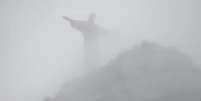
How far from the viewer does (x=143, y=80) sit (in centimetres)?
927

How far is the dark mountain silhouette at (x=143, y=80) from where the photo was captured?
Result: 8688 mm

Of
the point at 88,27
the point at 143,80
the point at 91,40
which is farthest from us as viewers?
the point at 91,40

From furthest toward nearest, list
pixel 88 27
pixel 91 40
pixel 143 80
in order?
1. pixel 91 40
2. pixel 88 27
3. pixel 143 80

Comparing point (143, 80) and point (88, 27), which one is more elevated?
point (88, 27)

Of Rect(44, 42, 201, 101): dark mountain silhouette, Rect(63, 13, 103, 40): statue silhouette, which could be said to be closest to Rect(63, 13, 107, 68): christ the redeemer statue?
Rect(63, 13, 103, 40): statue silhouette

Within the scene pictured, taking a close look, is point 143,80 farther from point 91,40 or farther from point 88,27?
point 88,27

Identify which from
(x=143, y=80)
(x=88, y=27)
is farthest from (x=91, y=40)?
(x=143, y=80)

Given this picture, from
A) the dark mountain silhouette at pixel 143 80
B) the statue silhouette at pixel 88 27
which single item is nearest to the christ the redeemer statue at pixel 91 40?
the statue silhouette at pixel 88 27

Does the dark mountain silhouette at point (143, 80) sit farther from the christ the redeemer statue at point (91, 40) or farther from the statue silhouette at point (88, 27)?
the statue silhouette at point (88, 27)

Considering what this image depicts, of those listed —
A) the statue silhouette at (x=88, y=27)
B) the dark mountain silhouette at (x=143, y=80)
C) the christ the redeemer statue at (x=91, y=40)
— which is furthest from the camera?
the christ the redeemer statue at (x=91, y=40)

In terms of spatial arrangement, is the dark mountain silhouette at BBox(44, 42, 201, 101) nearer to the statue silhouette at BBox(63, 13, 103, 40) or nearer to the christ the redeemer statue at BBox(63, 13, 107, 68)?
the christ the redeemer statue at BBox(63, 13, 107, 68)

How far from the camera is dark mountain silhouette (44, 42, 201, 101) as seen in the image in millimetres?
8688

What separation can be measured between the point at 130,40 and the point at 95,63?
3.61 metres

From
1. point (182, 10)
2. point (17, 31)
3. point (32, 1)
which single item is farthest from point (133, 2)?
point (32, 1)
